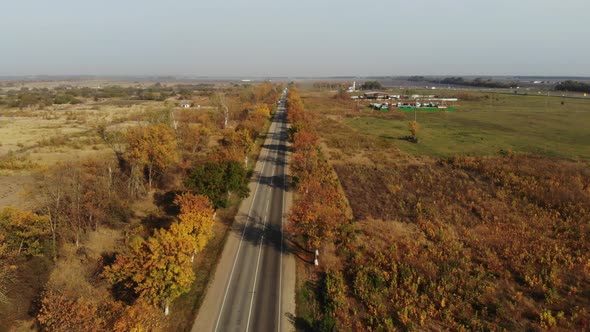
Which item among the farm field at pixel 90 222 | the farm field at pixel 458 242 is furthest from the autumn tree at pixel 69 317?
the farm field at pixel 458 242

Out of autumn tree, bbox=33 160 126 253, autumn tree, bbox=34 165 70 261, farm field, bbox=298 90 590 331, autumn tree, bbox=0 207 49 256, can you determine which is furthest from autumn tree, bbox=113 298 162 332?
autumn tree, bbox=0 207 49 256

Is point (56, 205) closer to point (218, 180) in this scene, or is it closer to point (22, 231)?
point (22, 231)

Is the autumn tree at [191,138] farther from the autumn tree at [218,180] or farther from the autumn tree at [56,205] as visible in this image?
the autumn tree at [56,205]

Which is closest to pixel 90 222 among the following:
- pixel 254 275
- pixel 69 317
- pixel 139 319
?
pixel 69 317

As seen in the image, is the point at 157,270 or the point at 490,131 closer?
the point at 157,270

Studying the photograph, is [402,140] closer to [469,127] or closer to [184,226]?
[469,127]
